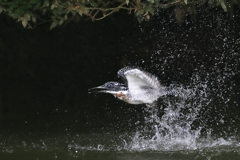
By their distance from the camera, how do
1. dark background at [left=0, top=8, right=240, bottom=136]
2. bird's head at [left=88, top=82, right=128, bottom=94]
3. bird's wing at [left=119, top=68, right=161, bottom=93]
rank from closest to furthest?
bird's wing at [left=119, top=68, right=161, bottom=93] → bird's head at [left=88, top=82, right=128, bottom=94] → dark background at [left=0, top=8, right=240, bottom=136]

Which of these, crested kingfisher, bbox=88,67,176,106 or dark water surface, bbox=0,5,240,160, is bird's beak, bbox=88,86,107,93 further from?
dark water surface, bbox=0,5,240,160

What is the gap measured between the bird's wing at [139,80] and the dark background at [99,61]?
107cm

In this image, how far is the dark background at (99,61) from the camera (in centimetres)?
733

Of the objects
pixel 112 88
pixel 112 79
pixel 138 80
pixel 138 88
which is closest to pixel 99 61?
pixel 112 79

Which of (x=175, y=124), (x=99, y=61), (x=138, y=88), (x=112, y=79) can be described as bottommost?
(x=175, y=124)

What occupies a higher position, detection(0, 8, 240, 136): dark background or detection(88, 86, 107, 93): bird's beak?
detection(0, 8, 240, 136): dark background

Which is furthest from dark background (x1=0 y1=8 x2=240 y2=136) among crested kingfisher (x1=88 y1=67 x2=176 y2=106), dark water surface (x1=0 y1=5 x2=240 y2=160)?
crested kingfisher (x1=88 y1=67 x2=176 y2=106)

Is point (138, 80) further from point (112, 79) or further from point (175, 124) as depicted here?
point (112, 79)

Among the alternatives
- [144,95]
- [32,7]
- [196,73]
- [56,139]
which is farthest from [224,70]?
[32,7]

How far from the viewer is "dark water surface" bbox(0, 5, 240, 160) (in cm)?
588

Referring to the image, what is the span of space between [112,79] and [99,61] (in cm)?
54

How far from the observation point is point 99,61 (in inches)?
329

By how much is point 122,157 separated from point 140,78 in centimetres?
89

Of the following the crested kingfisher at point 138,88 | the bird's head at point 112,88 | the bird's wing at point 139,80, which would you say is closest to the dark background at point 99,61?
the bird's head at point 112,88
